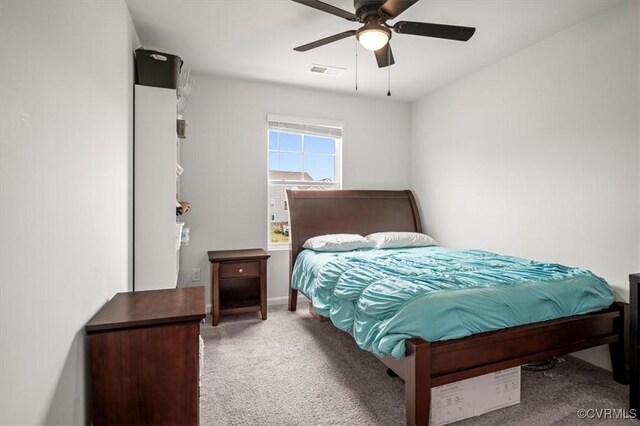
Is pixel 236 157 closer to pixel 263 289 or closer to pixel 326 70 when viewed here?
pixel 326 70

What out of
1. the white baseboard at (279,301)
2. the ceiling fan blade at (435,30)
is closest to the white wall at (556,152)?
the ceiling fan blade at (435,30)

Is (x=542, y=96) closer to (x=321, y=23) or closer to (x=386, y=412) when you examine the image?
(x=321, y=23)

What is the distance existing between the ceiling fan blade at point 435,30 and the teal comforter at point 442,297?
164cm

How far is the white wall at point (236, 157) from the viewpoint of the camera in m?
3.71

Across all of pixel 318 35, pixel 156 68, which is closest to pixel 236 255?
pixel 156 68

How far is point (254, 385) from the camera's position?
→ 223 cm

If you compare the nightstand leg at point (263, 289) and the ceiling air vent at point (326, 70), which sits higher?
the ceiling air vent at point (326, 70)

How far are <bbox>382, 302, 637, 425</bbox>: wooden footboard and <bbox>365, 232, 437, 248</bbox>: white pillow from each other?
191 centimetres

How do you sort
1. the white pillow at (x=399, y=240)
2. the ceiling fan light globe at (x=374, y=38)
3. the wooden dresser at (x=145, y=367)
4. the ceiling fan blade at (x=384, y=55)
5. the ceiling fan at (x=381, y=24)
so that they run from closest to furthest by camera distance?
the wooden dresser at (x=145, y=367), the ceiling fan at (x=381, y=24), the ceiling fan light globe at (x=374, y=38), the ceiling fan blade at (x=384, y=55), the white pillow at (x=399, y=240)

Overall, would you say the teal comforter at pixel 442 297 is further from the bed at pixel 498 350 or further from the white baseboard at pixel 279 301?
the white baseboard at pixel 279 301

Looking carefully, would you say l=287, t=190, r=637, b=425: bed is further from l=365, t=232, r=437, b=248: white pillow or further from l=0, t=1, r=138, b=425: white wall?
l=365, t=232, r=437, b=248: white pillow

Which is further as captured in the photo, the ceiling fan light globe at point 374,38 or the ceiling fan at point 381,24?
the ceiling fan light globe at point 374,38

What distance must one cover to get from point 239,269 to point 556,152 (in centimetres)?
316

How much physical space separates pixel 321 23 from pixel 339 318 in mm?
2300
